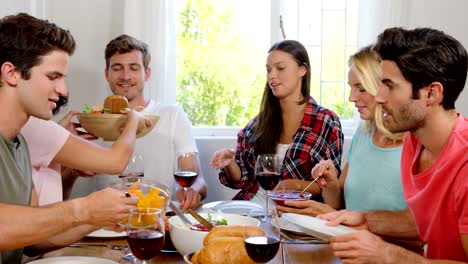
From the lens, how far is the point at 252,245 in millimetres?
1370

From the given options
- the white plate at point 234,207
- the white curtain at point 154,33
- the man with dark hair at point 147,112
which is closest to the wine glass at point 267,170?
the white plate at point 234,207

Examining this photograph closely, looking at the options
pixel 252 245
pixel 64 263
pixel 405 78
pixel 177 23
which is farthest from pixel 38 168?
pixel 177 23

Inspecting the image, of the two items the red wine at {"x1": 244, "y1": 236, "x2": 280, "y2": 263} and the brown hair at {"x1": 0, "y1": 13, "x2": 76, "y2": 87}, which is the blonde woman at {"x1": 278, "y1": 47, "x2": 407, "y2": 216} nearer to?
the red wine at {"x1": 244, "y1": 236, "x2": 280, "y2": 263}

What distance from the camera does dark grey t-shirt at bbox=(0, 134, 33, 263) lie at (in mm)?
1727

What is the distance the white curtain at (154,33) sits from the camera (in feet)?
12.1

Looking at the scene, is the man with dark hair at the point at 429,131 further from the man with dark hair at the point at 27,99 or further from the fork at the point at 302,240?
the man with dark hair at the point at 27,99

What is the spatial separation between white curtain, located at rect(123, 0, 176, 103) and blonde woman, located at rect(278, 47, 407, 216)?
4.90 feet

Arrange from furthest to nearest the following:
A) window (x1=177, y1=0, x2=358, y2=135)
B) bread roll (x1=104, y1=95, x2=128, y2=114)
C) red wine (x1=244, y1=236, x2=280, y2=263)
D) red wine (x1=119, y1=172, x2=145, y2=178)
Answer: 1. window (x1=177, y1=0, x2=358, y2=135)
2. bread roll (x1=104, y1=95, x2=128, y2=114)
3. red wine (x1=119, y1=172, x2=145, y2=178)
4. red wine (x1=244, y1=236, x2=280, y2=263)

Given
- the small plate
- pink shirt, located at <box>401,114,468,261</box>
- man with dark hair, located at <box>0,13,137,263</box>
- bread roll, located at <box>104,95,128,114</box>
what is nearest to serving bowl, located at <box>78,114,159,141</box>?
bread roll, located at <box>104,95,128,114</box>

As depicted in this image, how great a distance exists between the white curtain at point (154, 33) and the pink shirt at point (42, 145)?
1516 mm

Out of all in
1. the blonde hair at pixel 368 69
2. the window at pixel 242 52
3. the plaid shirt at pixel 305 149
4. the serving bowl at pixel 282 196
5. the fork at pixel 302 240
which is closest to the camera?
the fork at pixel 302 240

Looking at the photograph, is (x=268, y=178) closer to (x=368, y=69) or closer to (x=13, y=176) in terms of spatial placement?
(x=368, y=69)

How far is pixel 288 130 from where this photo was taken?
3.21 metres

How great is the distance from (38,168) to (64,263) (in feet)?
2.48
